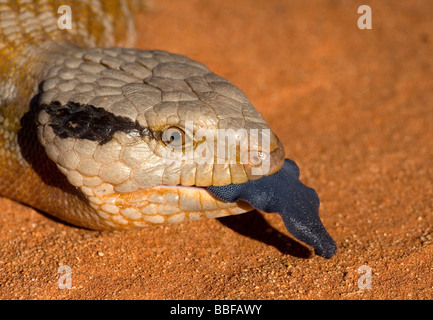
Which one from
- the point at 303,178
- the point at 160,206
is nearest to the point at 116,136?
the point at 160,206

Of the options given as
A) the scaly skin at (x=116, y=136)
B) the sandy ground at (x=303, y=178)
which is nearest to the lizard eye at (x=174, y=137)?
the scaly skin at (x=116, y=136)

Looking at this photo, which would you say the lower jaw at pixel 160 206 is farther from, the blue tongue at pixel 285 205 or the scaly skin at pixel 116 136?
Answer: the blue tongue at pixel 285 205

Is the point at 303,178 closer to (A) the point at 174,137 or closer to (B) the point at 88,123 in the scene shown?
(A) the point at 174,137

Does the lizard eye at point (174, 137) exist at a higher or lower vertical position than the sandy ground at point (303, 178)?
higher

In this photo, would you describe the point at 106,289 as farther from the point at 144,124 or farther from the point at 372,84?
the point at 372,84

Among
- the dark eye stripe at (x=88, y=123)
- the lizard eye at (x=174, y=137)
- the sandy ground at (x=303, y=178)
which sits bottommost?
the sandy ground at (x=303, y=178)
